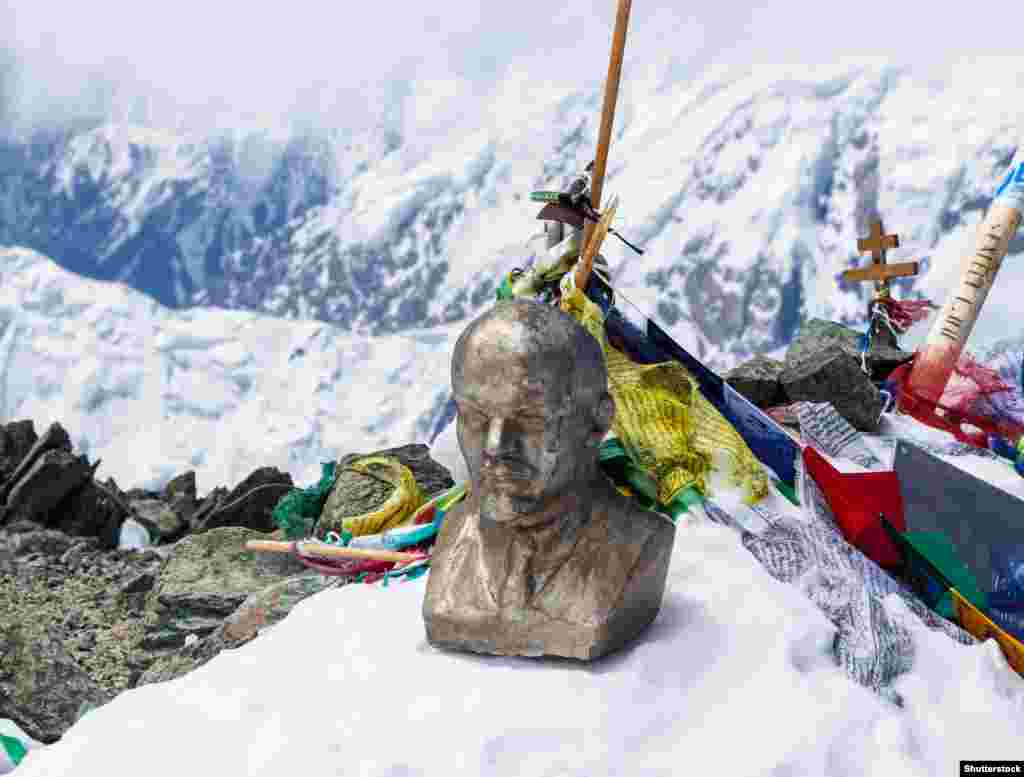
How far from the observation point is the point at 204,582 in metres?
4.96

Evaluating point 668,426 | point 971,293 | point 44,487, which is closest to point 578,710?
point 668,426

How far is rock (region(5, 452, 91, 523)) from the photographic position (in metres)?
7.59

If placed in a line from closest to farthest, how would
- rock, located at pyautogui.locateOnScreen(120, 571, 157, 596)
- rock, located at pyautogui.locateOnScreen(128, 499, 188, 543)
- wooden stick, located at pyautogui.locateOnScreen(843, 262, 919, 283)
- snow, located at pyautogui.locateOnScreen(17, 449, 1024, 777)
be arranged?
snow, located at pyautogui.locateOnScreen(17, 449, 1024, 777) < rock, located at pyautogui.locateOnScreen(120, 571, 157, 596) < wooden stick, located at pyautogui.locateOnScreen(843, 262, 919, 283) < rock, located at pyautogui.locateOnScreen(128, 499, 188, 543)

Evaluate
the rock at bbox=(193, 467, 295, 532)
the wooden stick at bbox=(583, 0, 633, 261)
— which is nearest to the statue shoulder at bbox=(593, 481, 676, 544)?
the wooden stick at bbox=(583, 0, 633, 261)

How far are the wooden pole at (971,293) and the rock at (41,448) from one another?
619 cm

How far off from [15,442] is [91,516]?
1.62 metres

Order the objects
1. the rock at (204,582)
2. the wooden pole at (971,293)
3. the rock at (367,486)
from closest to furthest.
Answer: the rock at (367,486) < the rock at (204,582) < the wooden pole at (971,293)

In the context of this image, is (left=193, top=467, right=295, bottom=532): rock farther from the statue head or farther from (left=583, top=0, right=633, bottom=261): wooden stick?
the statue head

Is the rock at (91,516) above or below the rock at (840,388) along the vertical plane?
below

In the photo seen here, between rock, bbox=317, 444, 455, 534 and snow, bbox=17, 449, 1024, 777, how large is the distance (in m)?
1.38

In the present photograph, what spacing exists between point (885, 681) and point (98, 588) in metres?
4.70

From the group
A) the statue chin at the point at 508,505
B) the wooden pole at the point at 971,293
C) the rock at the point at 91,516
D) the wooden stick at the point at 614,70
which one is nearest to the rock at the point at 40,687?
the statue chin at the point at 508,505

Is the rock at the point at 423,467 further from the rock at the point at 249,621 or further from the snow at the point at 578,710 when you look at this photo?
the snow at the point at 578,710

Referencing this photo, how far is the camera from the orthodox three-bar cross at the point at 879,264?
7.07 metres
